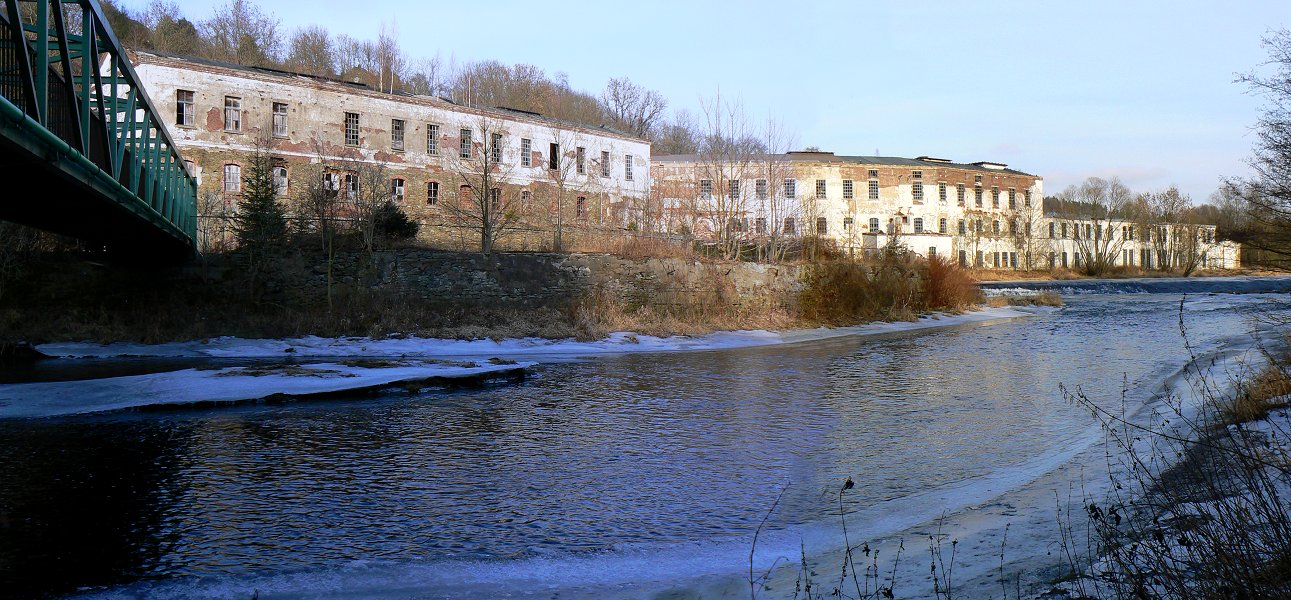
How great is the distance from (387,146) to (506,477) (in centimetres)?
3797

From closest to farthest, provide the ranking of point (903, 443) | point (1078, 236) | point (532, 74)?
point (903, 443) < point (532, 74) < point (1078, 236)

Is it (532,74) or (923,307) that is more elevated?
(532,74)

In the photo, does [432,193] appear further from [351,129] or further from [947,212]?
[947,212]

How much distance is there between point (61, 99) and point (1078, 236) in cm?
8861

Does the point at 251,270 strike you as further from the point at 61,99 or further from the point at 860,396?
the point at 860,396

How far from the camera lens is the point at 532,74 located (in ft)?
250

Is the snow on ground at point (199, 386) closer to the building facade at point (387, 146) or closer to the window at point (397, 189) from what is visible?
the building facade at point (387, 146)

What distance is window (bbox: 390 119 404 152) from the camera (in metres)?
43.9

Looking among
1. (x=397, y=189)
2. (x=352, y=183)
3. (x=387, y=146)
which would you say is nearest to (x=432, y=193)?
(x=397, y=189)

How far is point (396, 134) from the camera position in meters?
44.2

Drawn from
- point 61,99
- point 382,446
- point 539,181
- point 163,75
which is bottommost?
point 382,446

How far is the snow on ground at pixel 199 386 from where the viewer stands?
13320 millimetres

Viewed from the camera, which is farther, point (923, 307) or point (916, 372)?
point (923, 307)

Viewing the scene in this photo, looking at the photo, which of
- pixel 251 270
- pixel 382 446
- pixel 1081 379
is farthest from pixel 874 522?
pixel 251 270
